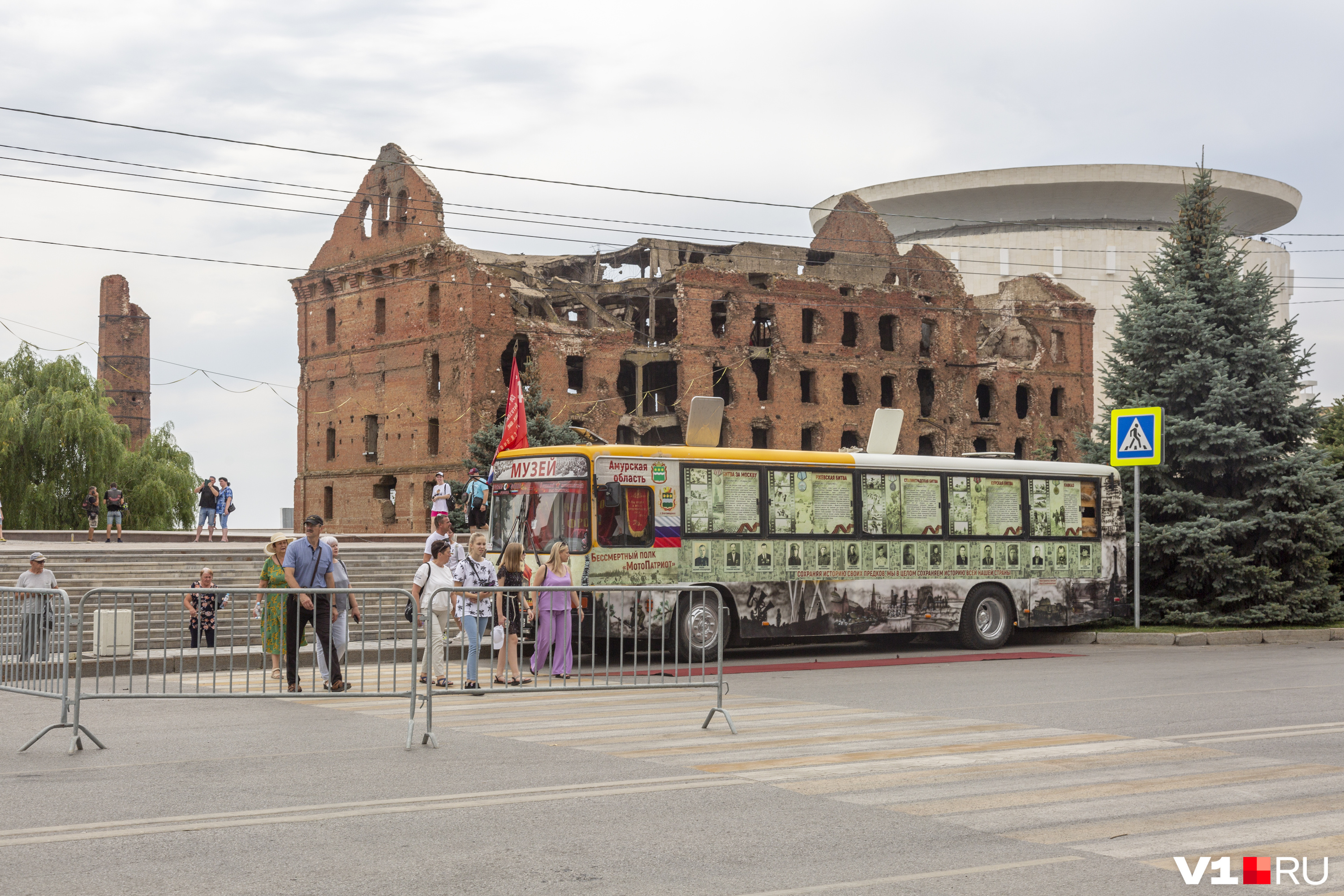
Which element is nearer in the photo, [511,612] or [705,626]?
[511,612]

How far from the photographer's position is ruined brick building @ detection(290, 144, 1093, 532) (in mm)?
52719

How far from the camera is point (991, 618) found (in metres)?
21.7

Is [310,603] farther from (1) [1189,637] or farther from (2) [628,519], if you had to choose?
(1) [1189,637]

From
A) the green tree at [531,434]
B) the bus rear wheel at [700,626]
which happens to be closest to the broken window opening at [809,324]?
the green tree at [531,434]

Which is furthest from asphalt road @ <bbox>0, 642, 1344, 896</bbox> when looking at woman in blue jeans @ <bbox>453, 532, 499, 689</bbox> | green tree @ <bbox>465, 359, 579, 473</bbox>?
green tree @ <bbox>465, 359, 579, 473</bbox>

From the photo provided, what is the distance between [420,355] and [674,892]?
49283 mm

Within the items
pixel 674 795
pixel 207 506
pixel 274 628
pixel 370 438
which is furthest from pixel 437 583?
pixel 370 438

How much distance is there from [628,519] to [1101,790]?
1098cm

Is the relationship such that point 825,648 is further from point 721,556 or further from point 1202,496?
point 1202,496

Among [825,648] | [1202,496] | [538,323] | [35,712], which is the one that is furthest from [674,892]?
[538,323]

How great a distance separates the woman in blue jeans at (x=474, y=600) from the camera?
14.7 m

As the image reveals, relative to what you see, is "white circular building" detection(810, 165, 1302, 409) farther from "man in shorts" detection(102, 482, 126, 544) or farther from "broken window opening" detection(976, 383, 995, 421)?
"man in shorts" detection(102, 482, 126, 544)

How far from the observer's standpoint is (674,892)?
579cm

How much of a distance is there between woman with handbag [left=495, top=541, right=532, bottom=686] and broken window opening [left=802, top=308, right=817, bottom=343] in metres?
40.9
